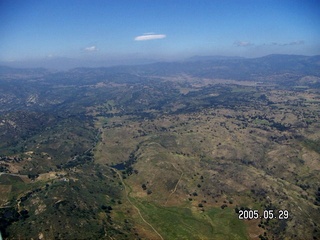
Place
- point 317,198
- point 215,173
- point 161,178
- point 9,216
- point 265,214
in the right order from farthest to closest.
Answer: point 215,173, point 161,178, point 317,198, point 265,214, point 9,216

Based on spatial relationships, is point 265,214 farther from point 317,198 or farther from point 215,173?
point 215,173

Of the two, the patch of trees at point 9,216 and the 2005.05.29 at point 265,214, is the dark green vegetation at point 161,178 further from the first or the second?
the 2005.05.29 at point 265,214

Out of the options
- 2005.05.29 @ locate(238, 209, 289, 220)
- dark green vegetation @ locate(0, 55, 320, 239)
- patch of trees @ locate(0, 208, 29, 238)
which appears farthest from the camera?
2005.05.29 @ locate(238, 209, 289, 220)

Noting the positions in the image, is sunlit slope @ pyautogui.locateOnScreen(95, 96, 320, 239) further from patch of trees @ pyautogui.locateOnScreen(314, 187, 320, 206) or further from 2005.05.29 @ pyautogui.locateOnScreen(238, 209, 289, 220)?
2005.05.29 @ pyautogui.locateOnScreen(238, 209, 289, 220)

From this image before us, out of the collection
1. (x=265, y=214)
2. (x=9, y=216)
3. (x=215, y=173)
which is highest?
(x=9, y=216)

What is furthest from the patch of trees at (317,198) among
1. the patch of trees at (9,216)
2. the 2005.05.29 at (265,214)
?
the patch of trees at (9,216)

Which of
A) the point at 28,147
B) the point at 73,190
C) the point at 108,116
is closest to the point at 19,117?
the point at 28,147

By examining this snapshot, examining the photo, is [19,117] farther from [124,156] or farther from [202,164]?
[202,164]

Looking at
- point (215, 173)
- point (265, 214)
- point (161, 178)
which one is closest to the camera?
point (265, 214)

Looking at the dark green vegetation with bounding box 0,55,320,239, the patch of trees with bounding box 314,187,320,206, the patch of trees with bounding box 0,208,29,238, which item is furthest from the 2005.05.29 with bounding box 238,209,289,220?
the patch of trees with bounding box 0,208,29,238

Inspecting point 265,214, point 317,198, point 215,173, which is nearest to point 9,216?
point 265,214

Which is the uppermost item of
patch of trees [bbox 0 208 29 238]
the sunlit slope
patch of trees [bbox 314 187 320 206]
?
patch of trees [bbox 0 208 29 238]
